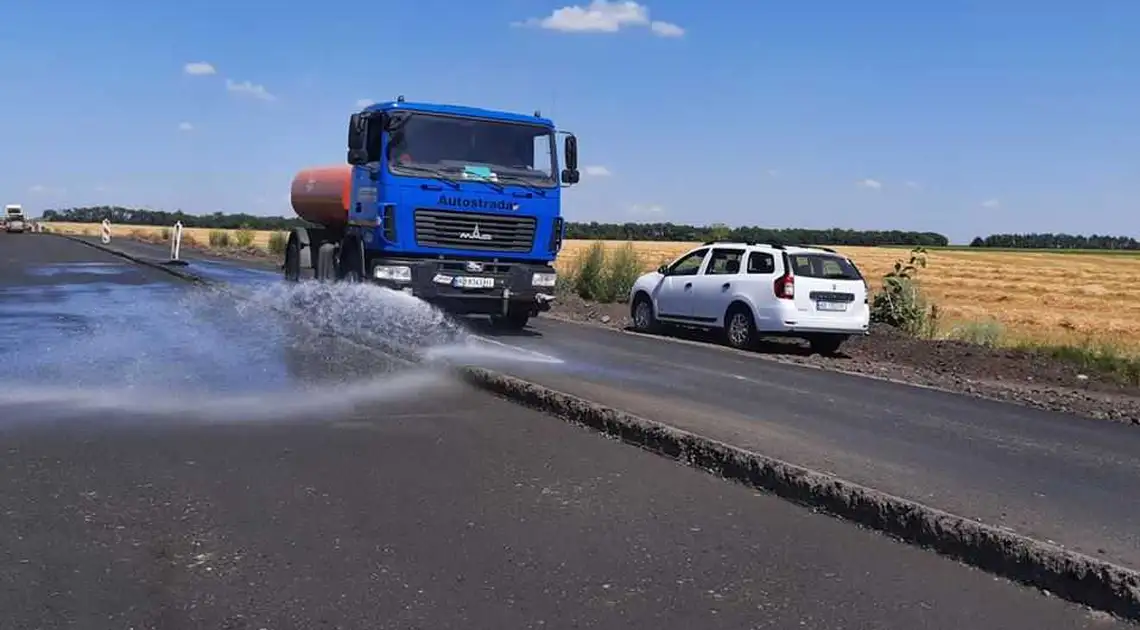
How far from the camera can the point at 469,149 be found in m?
15.1

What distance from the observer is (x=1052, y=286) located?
146 feet

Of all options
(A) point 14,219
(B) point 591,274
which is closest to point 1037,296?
(B) point 591,274

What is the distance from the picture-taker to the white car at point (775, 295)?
54.0ft

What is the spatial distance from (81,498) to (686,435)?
387 centimetres

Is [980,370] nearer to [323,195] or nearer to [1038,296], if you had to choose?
[323,195]

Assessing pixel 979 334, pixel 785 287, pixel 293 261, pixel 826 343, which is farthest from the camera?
pixel 979 334

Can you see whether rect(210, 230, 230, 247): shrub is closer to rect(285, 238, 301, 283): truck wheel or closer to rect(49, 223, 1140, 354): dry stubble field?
rect(49, 223, 1140, 354): dry stubble field

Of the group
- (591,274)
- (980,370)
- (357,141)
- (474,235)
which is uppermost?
(357,141)

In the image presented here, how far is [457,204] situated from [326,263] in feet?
12.2

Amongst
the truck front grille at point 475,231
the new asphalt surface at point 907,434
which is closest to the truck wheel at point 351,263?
the truck front grille at point 475,231

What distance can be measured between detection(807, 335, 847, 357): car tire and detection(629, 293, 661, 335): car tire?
3.04 metres

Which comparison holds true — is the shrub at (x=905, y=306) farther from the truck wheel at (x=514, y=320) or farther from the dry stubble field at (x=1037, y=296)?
the truck wheel at (x=514, y=320)

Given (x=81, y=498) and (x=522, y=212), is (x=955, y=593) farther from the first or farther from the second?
(x=522, y=212)

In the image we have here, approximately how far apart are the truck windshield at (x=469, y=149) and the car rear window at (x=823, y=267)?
4.17m
